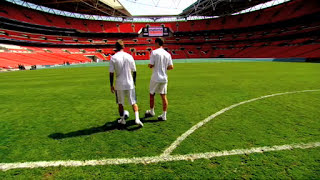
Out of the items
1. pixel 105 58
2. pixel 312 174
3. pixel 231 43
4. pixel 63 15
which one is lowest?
pixel 312 174

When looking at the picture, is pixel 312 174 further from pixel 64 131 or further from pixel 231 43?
pixel 231 43

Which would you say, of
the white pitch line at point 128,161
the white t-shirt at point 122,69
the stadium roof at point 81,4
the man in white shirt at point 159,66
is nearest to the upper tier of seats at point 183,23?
the stadium roof at point 81,4

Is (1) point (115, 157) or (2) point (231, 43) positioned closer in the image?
(1) point (115, 157)

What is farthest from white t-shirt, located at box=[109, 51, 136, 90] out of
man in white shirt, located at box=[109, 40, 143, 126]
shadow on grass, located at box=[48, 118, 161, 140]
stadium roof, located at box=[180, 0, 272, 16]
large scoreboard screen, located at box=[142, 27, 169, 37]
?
large scoreboard screen, located at box=[142, 27, 169, 37]

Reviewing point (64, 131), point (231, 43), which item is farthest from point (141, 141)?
point (231, 43)

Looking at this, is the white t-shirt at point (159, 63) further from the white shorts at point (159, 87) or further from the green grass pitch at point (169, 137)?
the green grass pitch at point (169, 137)

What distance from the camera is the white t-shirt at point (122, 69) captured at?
3.67 metres

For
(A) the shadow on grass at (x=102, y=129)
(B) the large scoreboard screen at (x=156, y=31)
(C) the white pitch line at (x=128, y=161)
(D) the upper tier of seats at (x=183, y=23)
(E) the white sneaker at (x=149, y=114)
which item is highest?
(D) the upper tier of seats at (x=183, y=23)

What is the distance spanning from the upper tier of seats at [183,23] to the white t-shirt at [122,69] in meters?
57.2

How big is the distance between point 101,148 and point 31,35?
58.6 metres

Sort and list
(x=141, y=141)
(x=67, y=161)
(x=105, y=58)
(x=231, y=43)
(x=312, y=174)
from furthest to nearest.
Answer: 1. (x=231, y=43)
2. (x=105, y=58)
3. (x=141, y=141)
4. (x=67, y=161)
5. (x=312, y=174)

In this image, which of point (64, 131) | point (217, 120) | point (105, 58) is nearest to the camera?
point (64, 131)

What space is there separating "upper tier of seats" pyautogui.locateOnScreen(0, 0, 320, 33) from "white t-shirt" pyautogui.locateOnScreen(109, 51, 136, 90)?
57.2 meters

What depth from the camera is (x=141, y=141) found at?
10.3ft
